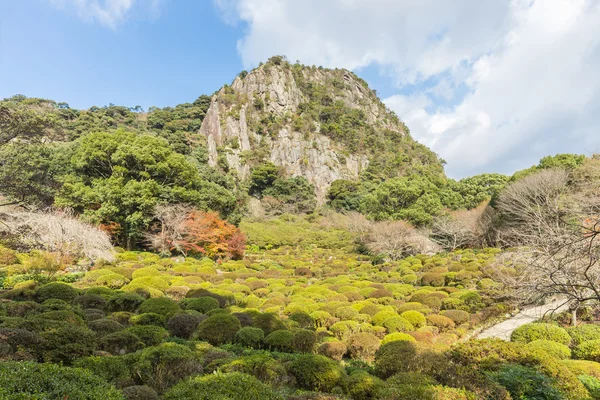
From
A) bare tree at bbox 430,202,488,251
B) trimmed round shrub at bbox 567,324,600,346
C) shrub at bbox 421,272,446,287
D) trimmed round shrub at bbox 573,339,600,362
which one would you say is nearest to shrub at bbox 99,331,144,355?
trimmed round shrub at bbox 573,339,600,362

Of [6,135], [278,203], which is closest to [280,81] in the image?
[278,203]

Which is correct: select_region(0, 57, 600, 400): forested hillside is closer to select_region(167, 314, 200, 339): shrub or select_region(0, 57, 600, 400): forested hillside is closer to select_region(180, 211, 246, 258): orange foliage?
select_region(167, 314, 200, 339): shrub

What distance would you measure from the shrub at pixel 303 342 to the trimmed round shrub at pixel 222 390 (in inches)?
202

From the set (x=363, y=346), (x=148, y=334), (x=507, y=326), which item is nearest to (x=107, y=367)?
(x=148, y=334)

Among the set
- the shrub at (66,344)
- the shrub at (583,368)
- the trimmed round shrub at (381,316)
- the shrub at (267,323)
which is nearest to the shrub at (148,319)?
the shrub at (267,323)

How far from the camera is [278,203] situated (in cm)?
5434

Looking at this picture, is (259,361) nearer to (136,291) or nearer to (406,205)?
(136,291)

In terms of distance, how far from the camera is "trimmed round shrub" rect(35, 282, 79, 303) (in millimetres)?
9836

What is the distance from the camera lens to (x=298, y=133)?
233 feet

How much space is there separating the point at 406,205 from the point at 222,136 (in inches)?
1684

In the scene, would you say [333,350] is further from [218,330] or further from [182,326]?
[182,326]

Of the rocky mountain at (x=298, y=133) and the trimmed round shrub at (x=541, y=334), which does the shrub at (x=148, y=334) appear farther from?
the rocky mountain at (x=298, y=133)

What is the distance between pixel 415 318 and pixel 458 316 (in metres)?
1.99

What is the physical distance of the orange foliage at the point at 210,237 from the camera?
23.2 meters
